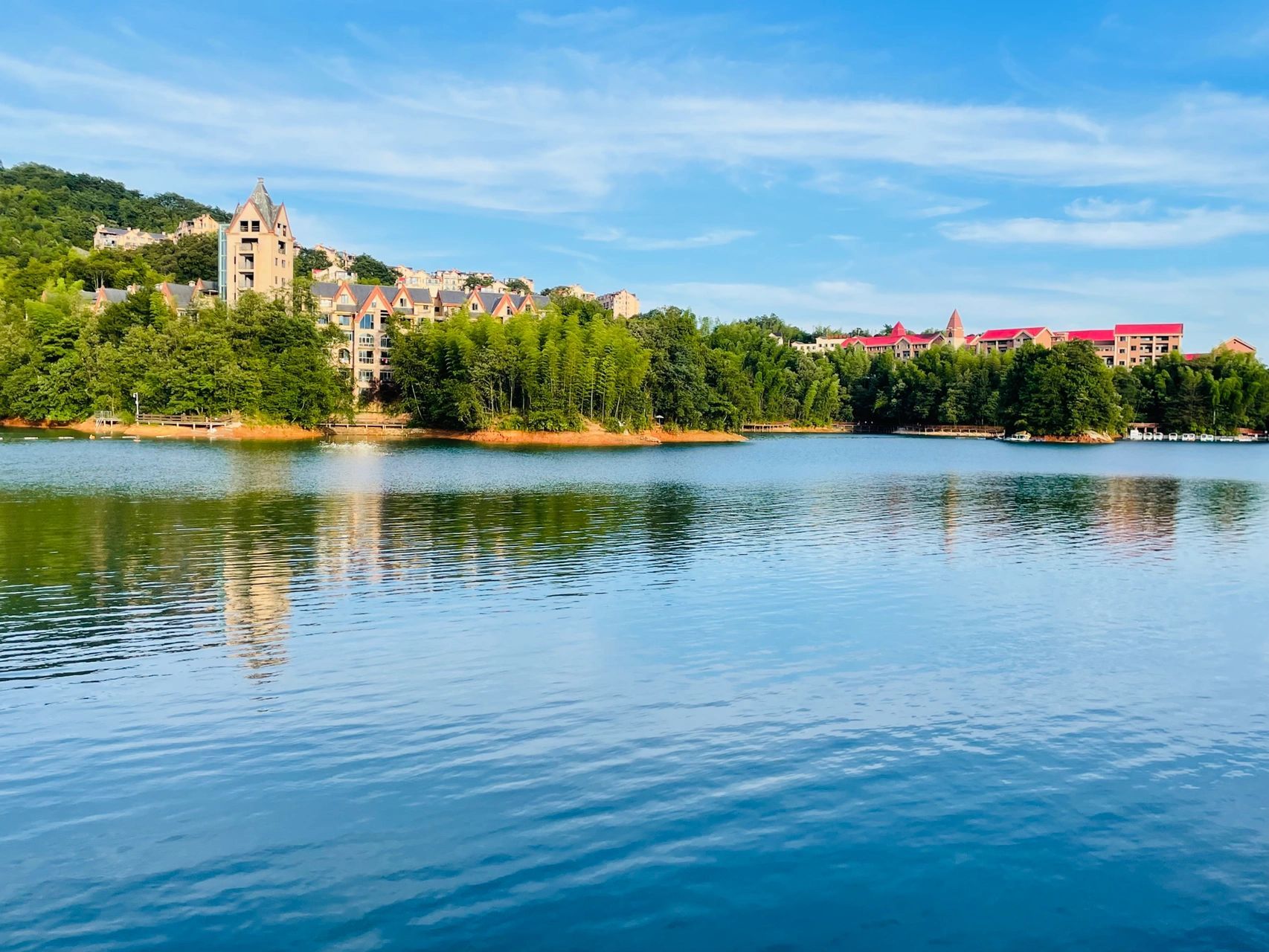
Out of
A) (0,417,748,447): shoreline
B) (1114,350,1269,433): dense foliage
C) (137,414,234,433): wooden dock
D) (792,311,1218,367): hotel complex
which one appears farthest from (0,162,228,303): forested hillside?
(1114,350,1269,433): dense foliage

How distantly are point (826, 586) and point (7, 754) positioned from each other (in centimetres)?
1567

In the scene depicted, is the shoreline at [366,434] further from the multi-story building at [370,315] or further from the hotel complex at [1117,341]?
the hotel complex at [1117,341]

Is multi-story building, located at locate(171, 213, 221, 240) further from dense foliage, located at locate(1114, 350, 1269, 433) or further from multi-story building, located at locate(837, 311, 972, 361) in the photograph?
dense foliage, located at locate(1114, 350, 1269, 433)

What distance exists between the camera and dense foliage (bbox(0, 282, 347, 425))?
83.1 m

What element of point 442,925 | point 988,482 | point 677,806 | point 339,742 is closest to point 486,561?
point 339,742

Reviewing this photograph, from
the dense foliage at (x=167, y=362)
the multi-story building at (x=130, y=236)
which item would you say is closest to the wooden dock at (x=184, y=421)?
the dense foliage at (x=167, y=362)

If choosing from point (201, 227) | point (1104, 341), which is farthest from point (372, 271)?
point (1104, 341)

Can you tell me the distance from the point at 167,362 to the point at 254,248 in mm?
28059

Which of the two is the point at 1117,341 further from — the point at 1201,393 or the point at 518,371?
the point at 518,371

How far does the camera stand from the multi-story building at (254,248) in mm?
105625

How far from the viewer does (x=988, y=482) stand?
176 ft

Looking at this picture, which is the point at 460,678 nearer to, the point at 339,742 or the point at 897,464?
the point at 339,742

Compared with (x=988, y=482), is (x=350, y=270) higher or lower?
higher

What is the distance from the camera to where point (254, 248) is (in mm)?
106438
